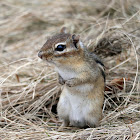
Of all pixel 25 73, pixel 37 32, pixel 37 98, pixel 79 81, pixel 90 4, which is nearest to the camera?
pixel 79 81

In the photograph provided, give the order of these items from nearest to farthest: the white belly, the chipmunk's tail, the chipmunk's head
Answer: the chipmunk's head, the white belly, the chipmunk's tail

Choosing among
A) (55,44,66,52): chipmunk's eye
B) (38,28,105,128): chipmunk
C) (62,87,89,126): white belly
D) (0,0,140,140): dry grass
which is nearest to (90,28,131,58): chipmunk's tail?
(0,0,140,140): dry grass

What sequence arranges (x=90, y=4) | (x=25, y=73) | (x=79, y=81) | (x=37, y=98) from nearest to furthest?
(x=79, y=81)
(x=37, y=98)
(x=25, y=73)
(x=90, y=4)

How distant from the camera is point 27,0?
8.12 m

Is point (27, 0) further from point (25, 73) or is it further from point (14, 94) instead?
point (14, 94)

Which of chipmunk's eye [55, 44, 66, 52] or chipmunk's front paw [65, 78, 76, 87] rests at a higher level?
chipmunk's eye [55, 44, 66, 52]

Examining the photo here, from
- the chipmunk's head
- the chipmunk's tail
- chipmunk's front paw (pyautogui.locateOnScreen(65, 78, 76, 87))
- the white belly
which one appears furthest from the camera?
the chipmunk's tail

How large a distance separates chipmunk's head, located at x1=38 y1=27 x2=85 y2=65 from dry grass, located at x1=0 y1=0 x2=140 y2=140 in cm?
87

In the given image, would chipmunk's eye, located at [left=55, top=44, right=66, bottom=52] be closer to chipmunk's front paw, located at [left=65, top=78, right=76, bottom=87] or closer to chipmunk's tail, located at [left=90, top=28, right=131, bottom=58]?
chipmunk's front paw, located at [left=65, top=78, right=76, bottom=87]

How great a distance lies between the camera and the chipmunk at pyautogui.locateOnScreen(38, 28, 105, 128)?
3.16 meters

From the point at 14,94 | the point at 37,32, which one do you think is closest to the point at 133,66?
the point at 14,94

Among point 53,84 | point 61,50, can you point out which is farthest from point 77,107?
point 53,84

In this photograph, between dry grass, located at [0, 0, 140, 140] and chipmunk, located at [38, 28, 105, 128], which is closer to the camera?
chipmunk, located at [38, 28, 105, 128]

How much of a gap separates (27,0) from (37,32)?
160 cm
